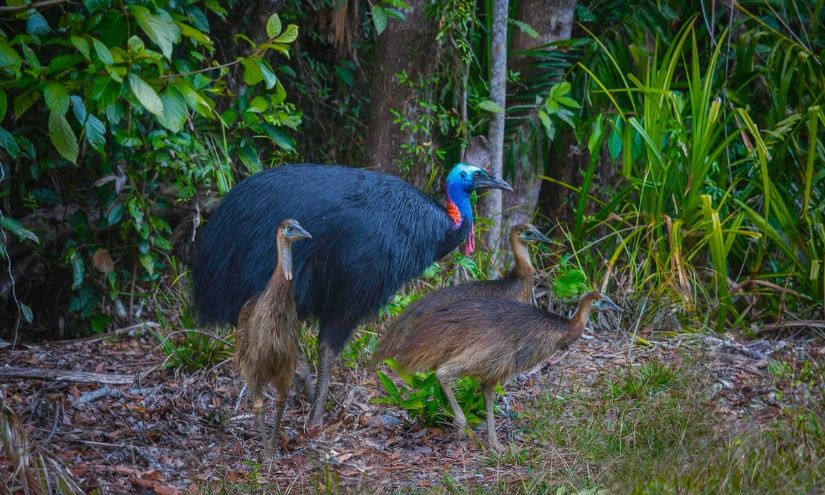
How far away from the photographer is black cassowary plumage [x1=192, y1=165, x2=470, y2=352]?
4617mm

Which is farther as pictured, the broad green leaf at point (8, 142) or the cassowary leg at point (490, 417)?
the cassowary leg at point (490, 417)

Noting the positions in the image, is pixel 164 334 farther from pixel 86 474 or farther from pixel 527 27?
pixel 527 27

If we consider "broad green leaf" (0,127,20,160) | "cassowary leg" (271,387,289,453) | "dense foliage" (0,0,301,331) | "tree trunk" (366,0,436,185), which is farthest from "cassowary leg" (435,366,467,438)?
"tree trunk" (366,0,436,185)

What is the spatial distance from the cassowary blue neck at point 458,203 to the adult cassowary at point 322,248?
0.32 metres

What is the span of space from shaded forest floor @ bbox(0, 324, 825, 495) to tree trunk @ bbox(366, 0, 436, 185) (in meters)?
1.77

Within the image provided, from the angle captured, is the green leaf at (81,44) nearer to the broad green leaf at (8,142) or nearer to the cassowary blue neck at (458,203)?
the broad green leaf at (8,142)

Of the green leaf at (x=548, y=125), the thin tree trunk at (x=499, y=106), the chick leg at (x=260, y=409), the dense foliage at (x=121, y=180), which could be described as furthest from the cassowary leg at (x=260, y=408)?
the green leaf at (x=548, y=125)

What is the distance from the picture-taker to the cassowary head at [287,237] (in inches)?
167

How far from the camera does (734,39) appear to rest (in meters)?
7.45

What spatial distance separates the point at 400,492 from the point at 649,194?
317 cm

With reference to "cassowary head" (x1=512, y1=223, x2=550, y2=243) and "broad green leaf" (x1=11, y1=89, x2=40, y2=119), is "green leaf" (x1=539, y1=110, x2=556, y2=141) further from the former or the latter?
"broad green leaf" (x1=11, y1=89, x2=40, y2=119)

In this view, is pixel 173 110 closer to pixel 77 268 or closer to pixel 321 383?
pixel 321 383

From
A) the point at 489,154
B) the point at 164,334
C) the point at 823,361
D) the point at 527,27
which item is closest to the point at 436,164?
the point at 489,154

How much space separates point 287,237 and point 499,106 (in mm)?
2461
